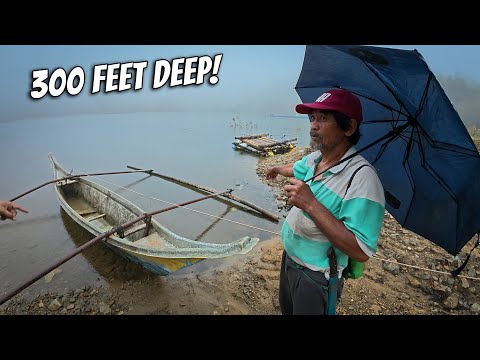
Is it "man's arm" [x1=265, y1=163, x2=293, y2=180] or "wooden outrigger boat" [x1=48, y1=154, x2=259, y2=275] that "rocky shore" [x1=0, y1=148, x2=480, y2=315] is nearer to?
"wooden outrigger boat" [x1=48, y1=154, x2=259, y2=275]

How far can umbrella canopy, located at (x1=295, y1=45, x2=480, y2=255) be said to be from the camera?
1.41 metres

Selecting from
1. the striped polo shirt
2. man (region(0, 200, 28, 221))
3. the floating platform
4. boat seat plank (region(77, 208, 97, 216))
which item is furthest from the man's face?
the floating platform

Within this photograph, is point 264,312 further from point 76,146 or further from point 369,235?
point 76,146

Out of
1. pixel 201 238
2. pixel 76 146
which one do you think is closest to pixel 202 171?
pixel 201 238

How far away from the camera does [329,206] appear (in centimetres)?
167

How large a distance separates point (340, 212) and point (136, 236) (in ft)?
15.3

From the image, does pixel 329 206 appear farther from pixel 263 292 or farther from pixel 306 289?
pixel 263 292

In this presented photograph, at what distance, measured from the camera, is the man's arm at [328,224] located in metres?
1.47

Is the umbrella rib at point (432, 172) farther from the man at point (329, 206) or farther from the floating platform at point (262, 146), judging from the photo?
the floating platform at point (262, 146)

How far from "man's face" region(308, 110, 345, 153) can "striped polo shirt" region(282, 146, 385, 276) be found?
5.0 inches

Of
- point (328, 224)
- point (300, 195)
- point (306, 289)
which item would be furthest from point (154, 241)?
point (328, 224)

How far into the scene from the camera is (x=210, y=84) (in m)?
6.24

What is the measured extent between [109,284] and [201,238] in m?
2.45

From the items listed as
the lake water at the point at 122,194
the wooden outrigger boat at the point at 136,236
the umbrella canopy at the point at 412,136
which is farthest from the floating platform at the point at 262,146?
the umbrella canopy at the point at 412,136
